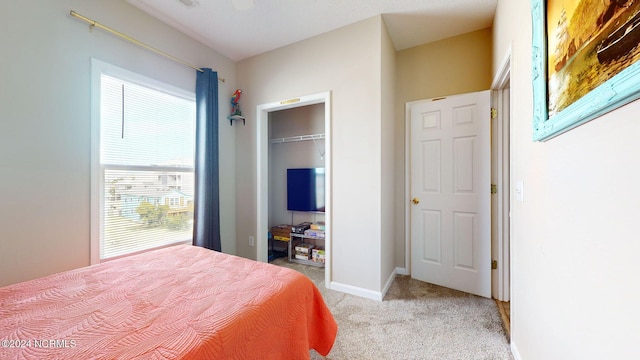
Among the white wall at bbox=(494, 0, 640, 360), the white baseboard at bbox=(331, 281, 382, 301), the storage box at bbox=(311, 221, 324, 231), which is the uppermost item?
the white wall at bbox=(494, 0, 640, 360)

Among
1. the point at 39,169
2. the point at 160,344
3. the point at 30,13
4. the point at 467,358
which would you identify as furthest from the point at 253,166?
the point at 467,358

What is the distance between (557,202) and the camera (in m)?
0.97

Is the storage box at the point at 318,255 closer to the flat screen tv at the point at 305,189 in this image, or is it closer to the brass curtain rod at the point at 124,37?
the flat screen tv at the point at 305,189

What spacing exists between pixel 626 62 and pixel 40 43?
9.90 feet

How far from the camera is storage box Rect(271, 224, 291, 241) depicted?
340 centimetres

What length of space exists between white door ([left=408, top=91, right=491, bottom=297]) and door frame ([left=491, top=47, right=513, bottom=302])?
0.08 meters

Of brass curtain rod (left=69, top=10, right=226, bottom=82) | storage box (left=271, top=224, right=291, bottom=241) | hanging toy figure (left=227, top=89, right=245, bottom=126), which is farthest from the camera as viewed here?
storage box (left=271, top=224, right=291, bottom=241)

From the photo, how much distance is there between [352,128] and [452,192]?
1.31m

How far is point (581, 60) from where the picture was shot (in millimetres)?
773

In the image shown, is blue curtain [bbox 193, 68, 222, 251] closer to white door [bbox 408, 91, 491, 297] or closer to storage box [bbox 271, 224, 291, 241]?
storage box [bbox 271, 224, 291, 241]

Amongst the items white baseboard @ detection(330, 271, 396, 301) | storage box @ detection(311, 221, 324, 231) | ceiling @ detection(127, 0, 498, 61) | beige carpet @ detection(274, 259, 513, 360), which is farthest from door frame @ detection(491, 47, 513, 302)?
storage box @ detection(311, 221, 324, 231)

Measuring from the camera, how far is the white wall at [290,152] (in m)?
3.54

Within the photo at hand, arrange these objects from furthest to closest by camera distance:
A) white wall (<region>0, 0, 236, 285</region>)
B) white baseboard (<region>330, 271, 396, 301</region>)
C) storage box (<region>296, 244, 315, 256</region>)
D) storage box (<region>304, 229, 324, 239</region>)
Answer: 1. storage box (<region>296, 244, 315, 256</region>)
2. storage box (<region>304, 229, 324, 239</region>)
3. white baseboard (<region>330, 271, 396, 301</region>)
4. white wall (<region>0, 0, 236, 285</region>)

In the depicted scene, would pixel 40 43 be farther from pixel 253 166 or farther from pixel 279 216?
pixel 279 216
